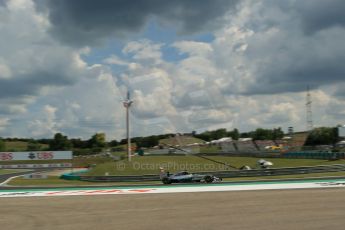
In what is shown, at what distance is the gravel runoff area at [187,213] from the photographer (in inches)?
379

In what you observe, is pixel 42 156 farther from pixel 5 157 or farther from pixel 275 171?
pixel 275 171

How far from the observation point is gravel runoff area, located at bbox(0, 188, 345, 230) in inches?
379

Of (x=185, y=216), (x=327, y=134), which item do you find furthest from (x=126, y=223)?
(x=327, y=134)

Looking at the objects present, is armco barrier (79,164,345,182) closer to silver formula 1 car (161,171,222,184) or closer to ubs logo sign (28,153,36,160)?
silver formula 1 car (161,171,222,184)

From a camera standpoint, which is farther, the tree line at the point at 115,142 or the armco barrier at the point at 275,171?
the tree line at the point at 115,142

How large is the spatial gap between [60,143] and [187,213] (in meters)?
128

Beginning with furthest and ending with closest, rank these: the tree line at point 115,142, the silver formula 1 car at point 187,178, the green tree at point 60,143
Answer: the green tree at point 60,143 < the tree line at point 115,142 < the silver formula 1 car at point 187,178

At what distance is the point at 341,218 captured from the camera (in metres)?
9.96

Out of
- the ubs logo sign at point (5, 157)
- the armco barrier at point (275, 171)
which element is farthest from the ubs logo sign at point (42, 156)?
the armco barrier at point (275, 171)

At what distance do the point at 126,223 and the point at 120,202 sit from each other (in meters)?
4.32

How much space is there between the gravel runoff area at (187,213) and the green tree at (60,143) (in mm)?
120752

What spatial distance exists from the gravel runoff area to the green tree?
12075 centimetres

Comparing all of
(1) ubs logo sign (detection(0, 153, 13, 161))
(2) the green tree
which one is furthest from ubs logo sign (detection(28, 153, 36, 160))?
(2) the green tree

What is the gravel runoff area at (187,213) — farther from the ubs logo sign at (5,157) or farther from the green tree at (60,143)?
the green tree at (60,143)
